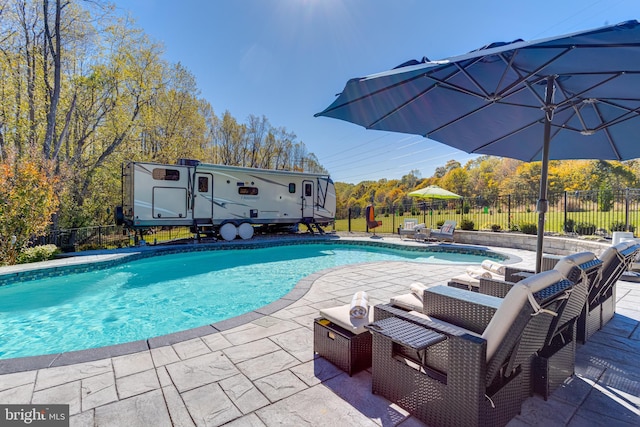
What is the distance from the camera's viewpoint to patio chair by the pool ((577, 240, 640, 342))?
254 cm

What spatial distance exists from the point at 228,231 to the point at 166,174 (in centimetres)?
285

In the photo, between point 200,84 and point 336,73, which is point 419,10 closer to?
point 336,73

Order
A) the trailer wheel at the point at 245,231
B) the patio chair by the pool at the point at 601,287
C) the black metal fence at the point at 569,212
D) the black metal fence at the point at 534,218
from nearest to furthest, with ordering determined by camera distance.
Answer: the patio chair by the pool at the point at 601,287 < the black metal fence at the point at 569,212 < the black metal fence at the point at 534,218 < the trailer wheel at the point at 245,231

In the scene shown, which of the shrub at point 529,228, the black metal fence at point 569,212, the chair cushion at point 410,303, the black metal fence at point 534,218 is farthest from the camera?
the shrub at point 529,228

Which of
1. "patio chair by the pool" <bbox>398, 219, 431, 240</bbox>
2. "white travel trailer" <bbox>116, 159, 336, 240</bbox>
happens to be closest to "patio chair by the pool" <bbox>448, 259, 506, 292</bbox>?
"patio chair by the pool" <bbox>398, 219, 431, 240</bbox>

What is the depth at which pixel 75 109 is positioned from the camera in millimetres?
11602

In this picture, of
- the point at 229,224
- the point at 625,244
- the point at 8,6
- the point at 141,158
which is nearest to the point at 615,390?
the point at 625,244

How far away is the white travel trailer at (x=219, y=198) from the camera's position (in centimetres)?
946

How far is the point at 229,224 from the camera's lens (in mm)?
11094

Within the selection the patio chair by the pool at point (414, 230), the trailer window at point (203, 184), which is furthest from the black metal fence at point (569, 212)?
the trailer window at point (203, 184)

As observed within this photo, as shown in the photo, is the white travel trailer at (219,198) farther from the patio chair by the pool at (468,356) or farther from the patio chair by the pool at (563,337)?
the patio chair by the pool at (563,337)

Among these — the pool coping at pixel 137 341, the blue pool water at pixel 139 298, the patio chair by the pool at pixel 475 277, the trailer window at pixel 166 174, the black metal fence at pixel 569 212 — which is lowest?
the blue pool water at pixel 139 298

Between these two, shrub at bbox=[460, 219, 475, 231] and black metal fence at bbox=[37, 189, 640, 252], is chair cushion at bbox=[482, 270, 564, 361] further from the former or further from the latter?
shrub at bbox=[460, 219, 475, 231]

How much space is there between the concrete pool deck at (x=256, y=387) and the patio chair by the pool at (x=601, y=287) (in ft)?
0.37
